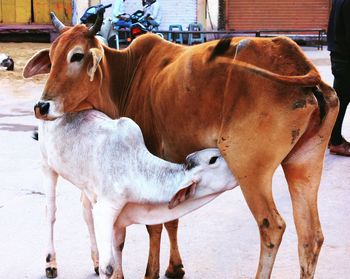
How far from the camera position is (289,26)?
19562 millimetres

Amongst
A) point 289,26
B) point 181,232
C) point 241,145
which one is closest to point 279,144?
point 241,145

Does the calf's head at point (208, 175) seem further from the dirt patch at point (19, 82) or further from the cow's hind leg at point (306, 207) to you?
the dirt patch at point (19, 82)

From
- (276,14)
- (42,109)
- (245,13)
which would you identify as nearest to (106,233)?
(42,109)

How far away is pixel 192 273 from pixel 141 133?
1105 mm

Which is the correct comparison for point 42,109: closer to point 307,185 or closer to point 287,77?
point 287,77

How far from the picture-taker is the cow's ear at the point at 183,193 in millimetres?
3441

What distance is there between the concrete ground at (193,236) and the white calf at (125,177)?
0.82 meters

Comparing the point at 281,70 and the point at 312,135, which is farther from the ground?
the point at 281,70

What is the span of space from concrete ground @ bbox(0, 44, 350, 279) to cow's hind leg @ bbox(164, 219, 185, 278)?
92 mm

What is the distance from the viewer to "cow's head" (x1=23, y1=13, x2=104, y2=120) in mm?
3721

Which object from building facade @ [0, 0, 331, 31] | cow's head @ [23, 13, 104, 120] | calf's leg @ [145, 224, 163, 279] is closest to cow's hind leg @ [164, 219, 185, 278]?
calf's leg @ [145, 224, 163, 279]

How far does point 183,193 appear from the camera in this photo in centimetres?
345

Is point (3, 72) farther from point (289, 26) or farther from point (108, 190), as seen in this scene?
point (108, 190)

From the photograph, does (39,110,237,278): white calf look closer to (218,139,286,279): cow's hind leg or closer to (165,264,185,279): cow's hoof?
(218,139,286,279): cow's hind leg
